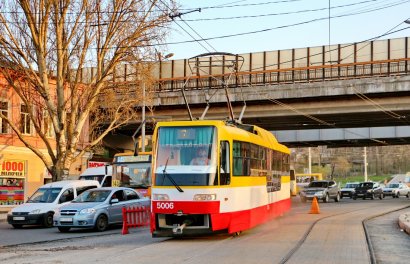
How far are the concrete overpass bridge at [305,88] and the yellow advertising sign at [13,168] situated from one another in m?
Result: 8.77

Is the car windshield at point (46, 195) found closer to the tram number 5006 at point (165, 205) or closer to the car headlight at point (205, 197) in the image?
the tram number 5006 at point (165, 205)

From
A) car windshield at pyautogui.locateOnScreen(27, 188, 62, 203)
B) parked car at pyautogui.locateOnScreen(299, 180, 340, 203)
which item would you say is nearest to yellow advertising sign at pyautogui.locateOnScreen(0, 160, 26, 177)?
car windshield at pyautogui.locateOnScreen(27, 188, 62, 203)

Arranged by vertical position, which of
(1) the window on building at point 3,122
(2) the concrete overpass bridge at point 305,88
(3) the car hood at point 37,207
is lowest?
(3) the car hood at point 37,207

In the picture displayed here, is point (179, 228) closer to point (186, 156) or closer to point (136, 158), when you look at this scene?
point (186, 156)

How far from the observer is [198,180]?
14.0 metres

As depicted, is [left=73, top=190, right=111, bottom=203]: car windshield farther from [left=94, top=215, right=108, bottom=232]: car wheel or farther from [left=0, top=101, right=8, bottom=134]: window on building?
[left=0, top=101, right=8, bottom=134]: window on building

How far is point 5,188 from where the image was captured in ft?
113

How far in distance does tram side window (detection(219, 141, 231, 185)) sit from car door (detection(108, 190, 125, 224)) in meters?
6.45

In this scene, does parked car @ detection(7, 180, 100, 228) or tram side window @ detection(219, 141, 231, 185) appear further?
parked car @ detection(7, 180, 100, 228)

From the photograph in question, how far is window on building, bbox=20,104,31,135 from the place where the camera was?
117ft

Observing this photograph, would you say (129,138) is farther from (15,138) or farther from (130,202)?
(130,202)

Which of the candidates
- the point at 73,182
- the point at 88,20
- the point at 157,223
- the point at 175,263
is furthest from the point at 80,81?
the point at 175,263

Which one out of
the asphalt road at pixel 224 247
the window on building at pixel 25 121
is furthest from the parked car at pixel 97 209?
the window on building at pixel 25 121

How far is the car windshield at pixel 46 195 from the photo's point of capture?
2228cm
